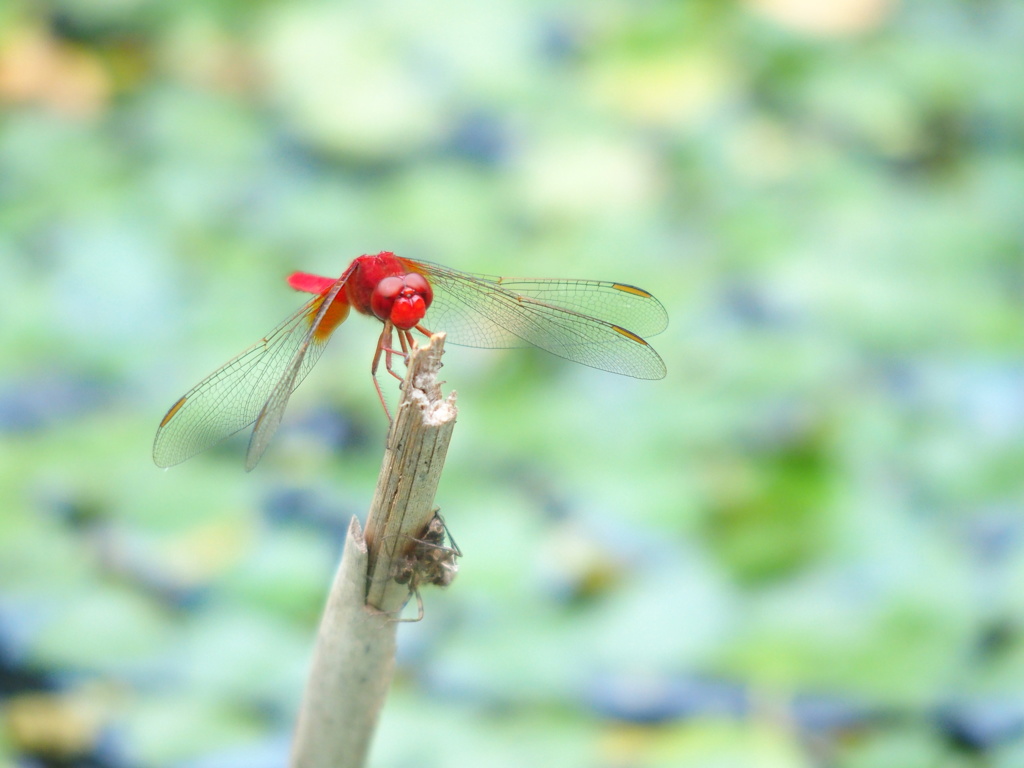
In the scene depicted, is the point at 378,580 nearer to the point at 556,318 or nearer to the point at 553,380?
the point at 556,318

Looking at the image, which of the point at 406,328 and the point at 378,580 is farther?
the point at 406,328

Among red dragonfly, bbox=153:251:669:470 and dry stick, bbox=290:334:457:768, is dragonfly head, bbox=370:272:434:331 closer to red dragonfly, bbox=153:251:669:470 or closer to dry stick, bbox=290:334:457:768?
red dragonfly, bbox=153:251:669:470

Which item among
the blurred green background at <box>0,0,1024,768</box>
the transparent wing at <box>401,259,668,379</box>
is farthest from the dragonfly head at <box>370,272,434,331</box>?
the blurred green background at <box>0,0,1024,768</box>

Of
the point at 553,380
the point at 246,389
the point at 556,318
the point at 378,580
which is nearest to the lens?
the point at 378,580

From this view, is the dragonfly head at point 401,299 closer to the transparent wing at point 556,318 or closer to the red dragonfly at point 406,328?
the red dragonfly at point 406,328

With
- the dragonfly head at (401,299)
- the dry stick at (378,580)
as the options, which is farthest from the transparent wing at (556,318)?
the dry stick at (378,580)

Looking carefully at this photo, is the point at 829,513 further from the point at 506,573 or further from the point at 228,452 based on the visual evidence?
the point at 228,452

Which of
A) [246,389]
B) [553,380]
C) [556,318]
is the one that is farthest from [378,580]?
[553,380]
